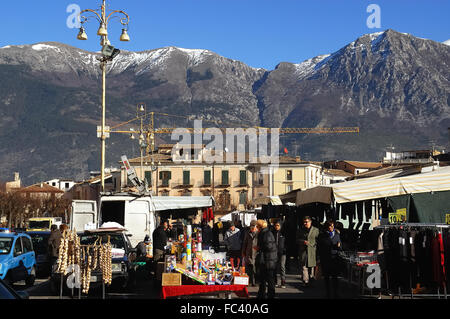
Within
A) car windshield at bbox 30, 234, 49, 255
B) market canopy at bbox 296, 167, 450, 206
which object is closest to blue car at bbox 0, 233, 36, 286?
car windshield at bbox 30, 234, 49, 255

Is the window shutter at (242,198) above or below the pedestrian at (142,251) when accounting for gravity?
above

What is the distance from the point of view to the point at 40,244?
893 inches

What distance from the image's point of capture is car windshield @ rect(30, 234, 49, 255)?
22.4 metres

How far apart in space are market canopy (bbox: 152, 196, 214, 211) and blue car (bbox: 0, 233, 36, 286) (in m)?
10.0

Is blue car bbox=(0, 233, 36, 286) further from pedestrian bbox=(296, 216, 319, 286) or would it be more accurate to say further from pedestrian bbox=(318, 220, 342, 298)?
pedestrian bbox=(318, 220, 342, 298)

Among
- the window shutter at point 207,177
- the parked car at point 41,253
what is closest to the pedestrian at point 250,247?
the parked car at point 41,253

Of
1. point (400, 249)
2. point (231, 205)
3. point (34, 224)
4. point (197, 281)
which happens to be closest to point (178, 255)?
point (197, 281)

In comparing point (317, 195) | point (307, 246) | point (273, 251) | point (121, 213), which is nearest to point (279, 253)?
point (307, 246)

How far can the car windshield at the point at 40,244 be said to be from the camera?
22406 millimetres

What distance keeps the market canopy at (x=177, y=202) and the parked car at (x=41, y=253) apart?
5666 millimetres

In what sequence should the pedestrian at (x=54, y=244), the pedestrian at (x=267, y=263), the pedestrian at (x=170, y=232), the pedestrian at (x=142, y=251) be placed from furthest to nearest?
the pedestrian at (x=170, y=232), the pedestrian at (x=142, y=251), the pedestrian at (x=54, y=244), the pedestrian at (x=267, y=263)

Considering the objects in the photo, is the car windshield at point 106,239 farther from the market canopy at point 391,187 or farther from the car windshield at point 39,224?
the car windshield at point 39,224
